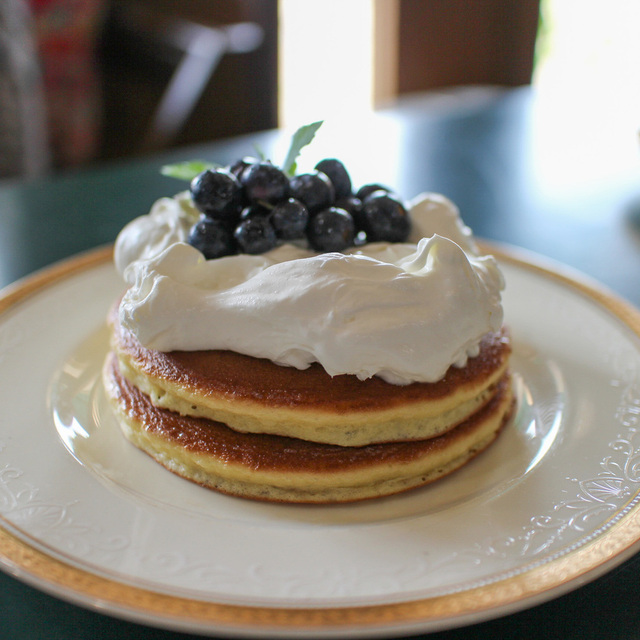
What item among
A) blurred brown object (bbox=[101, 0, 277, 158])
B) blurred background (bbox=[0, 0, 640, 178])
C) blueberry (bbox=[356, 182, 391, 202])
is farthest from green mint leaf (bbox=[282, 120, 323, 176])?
blurred brown object (bbox=[101, 0, 277, 158])

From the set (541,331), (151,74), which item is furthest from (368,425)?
A: (151,74)

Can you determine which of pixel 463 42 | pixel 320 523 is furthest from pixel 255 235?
pixel 463 42

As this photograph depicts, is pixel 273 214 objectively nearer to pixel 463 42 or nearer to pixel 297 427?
pixel 297 427

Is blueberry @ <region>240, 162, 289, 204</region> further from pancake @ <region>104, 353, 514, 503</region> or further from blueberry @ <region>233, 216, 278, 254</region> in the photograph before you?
pancake @ <region>104, 353, 514, 503</region>

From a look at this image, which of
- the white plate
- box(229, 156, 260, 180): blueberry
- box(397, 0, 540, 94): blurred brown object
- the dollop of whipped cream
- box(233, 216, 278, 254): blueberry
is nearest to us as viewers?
the white plate

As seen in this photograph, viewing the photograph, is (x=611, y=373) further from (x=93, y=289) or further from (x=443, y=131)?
(x=443, y=131)
